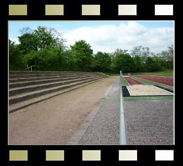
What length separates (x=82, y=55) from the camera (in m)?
30.4

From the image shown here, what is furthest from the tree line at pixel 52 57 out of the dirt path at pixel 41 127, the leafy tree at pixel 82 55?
Answer: the dirt path at pixel 41 127

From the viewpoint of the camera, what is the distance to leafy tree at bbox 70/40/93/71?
2834 cm

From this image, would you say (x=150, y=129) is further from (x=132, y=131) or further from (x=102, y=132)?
(x=102, y=132)

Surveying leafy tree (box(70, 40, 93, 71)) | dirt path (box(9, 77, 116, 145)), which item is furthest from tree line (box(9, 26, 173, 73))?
dirt path (box(9, 77, 116, 145))

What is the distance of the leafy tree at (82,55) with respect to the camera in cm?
2834

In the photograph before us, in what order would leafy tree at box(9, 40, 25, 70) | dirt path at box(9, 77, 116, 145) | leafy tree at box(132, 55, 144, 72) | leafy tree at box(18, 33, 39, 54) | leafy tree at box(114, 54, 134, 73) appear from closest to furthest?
dirt path at box(9, 77, 116, 145)
leafy tree at box(9, 40, 25, 70)
leafy tree at box(114, 54, 134, 73)
leafy tree at box(132, 55, 144, 72)
leafy tree at box(18, 33, 39, 54)

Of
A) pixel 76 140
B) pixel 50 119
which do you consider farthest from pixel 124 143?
pixel 50 119

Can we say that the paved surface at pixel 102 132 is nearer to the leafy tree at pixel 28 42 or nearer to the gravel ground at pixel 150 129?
the gravel ground at pixel 150 129

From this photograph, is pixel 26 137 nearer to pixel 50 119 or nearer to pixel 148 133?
pixel 50 119

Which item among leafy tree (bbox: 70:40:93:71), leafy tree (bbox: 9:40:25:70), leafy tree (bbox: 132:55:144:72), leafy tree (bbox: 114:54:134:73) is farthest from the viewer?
leafy tree (bbox: 70:40:93:71)

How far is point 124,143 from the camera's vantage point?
1.20 metres

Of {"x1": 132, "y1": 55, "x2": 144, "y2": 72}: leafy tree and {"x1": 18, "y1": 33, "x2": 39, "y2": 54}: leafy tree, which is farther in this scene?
{"x1": 18, "y1": 33, "x2": 39, "y2": 54}: leafy tree

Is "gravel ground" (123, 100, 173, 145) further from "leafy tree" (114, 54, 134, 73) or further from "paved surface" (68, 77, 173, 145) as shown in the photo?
"leafy tree" (114, 54, 134, 73)
